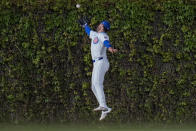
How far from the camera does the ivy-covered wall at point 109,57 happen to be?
10.8 m

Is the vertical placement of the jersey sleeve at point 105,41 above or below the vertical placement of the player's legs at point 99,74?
above

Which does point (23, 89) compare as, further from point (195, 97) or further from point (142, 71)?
point (195, 97)

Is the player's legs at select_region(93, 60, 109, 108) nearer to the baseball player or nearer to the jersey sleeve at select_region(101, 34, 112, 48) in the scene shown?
the baseball player

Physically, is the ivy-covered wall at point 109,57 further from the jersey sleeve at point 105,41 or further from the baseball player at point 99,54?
the jersey sleeve at point 105,41

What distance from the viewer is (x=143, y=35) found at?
425 inches

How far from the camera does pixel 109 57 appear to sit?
10797mm

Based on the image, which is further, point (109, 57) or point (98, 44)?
→ point (109, 57)

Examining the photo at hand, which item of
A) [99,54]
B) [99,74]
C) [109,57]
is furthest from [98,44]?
[109,57]

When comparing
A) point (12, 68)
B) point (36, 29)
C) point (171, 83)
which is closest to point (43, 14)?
point (36, 29)

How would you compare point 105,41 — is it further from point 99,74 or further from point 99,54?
point 99,74

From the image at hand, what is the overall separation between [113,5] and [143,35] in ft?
3.01

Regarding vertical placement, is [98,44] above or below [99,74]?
above

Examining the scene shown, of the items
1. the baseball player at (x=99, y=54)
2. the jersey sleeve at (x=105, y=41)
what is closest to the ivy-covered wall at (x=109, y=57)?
the baseball player at (x=99, y=54)

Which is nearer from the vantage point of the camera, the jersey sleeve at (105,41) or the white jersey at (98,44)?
the jersey sleeve at (105,41)
